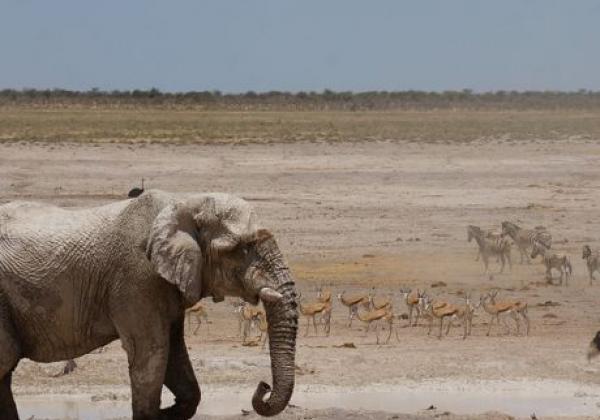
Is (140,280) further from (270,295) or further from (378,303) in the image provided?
(378,303)

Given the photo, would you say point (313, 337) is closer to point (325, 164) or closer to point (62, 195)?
point (62, 195)

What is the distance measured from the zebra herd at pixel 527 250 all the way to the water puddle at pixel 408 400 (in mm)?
8101

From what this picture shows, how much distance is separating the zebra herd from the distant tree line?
73290 mm

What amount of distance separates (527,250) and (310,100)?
90.8 meters

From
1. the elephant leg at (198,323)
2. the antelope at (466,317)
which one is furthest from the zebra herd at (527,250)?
the elephant leg at (198,323)

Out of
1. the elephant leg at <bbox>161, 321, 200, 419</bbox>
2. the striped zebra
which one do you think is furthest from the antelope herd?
the elephant leg at <bbox>161, 321, 200, 419</bbox>

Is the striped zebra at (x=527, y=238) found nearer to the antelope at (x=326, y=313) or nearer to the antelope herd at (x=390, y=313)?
the antelope herd at (x=390, y=313)

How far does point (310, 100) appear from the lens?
379 ft

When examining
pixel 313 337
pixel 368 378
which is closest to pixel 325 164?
pixel 313 337

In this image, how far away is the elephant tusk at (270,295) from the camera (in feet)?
29.8

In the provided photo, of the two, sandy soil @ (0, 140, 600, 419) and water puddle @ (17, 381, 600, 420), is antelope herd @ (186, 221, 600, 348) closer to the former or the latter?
sandy soil @ (0, 140, 600, 419)

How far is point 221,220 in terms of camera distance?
30.4ft

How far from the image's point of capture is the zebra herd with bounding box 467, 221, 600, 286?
22531 mm

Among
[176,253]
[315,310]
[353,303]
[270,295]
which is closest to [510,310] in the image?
[353,303]
